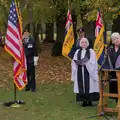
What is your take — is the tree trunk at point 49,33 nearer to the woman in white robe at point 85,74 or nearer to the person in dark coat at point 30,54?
the person in dark coat at point 30,54

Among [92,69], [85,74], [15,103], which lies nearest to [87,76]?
[85,74]

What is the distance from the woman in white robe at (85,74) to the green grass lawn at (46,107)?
342 mm

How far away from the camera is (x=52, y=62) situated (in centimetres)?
2589

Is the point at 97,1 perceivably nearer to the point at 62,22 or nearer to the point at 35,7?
the point at 35,7

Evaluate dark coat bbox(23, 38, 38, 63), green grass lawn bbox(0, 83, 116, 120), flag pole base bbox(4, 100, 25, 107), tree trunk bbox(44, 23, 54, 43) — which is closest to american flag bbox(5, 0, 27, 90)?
flag pole base bbox(4, 100, 25, 107)

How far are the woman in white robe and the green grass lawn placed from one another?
0.34 m

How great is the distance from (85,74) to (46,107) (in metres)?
1.36

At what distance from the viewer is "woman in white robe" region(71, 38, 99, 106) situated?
1106 cm

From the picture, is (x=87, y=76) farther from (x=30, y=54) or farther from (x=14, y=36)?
(x=30, y=54)

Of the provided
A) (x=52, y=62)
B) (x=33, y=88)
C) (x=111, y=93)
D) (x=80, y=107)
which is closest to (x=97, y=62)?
(x=80, y=107)

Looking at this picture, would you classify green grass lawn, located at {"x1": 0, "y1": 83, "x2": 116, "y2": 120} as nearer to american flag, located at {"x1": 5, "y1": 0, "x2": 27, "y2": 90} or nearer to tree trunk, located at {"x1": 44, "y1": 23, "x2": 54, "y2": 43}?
american flag, located at {"x1": 5, "y1": 0, "x2": 27, "y2": 90}

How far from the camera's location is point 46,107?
11180 mm

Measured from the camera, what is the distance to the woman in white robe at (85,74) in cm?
1106

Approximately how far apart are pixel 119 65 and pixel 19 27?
10.5 feet
